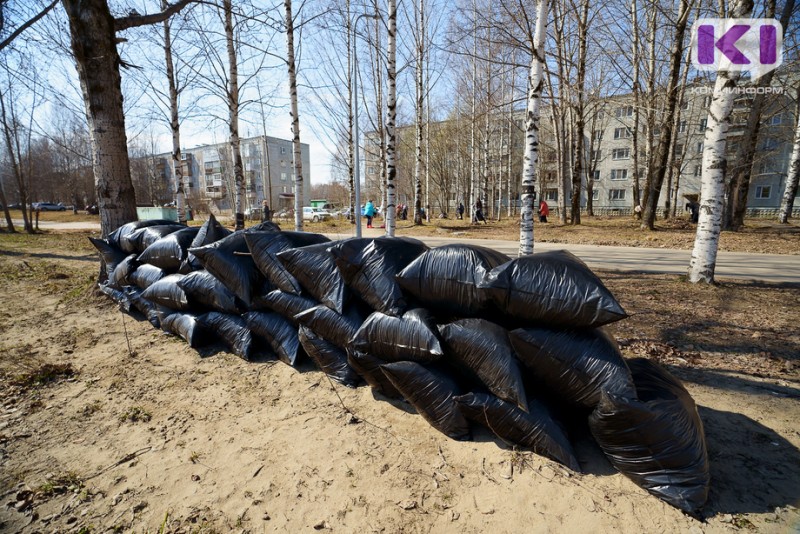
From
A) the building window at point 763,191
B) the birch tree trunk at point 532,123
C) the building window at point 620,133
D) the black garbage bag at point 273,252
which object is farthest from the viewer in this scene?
the building window at point 620,133

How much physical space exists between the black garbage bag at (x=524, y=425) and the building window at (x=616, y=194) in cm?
4306

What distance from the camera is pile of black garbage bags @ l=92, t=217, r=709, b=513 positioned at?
1.62 m

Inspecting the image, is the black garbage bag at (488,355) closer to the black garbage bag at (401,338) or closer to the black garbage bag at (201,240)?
the black garbage bag at (401,338)

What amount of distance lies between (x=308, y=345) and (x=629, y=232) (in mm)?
13161

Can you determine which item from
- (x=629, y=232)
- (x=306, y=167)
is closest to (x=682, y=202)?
(x=629, y=232)

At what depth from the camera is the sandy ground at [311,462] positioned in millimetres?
1591

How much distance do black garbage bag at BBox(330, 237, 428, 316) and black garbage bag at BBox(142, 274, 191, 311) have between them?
1.97 meters

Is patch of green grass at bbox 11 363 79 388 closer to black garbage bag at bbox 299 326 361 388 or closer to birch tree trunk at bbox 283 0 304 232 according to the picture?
black garbage bag at bbox 299 326 361 388

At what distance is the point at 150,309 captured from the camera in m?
3.98

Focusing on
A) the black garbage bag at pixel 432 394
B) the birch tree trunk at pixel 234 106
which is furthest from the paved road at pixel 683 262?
the birch tree trunk at pixel 234 106

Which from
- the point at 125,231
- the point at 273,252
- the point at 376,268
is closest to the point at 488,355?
the point at 376,268

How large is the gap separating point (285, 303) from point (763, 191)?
1796 inches

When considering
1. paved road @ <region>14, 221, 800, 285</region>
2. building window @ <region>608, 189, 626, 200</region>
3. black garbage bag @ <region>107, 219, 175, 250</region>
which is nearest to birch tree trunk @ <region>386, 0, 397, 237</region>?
paved road @ <region>14, 221, 800, 285</region>

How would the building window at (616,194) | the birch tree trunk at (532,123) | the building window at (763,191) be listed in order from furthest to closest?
the building window at (616,194), the building window at (763,191), the birch tree trunk at (532,123)
